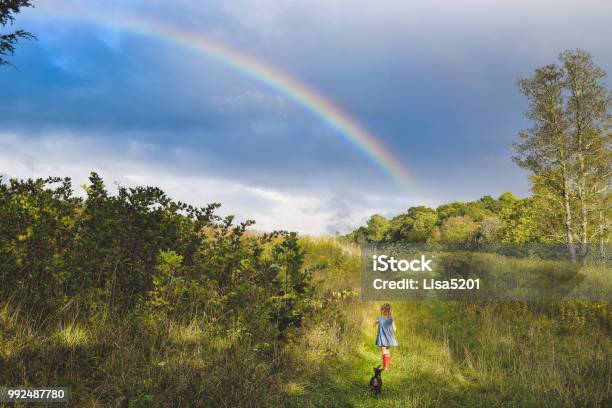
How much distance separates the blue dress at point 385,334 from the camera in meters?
6.84

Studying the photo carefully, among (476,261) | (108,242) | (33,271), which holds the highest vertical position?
(476,261)

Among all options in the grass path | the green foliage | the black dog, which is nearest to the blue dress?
the grass path

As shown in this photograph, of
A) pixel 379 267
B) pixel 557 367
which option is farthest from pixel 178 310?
pixel 379 267

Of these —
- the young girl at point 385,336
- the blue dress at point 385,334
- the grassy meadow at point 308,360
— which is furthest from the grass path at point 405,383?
the blue dress at point 385,334

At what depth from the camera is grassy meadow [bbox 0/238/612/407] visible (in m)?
3.88

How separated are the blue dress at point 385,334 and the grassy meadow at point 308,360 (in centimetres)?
41

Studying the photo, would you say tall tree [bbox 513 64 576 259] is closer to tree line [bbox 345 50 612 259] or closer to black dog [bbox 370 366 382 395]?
tree line [bbox 345 50 612 259]

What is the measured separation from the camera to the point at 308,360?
5871 mm

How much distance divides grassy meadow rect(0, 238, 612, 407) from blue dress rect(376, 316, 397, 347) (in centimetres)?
41

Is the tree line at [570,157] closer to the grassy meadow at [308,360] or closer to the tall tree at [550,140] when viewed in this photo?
the tall tree at [550,140]

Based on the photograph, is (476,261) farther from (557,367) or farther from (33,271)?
(33,271)

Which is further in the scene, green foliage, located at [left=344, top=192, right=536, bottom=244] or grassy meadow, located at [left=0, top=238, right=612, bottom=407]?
green foliage, located at [left=344, top=192, right=536, bottom=244]

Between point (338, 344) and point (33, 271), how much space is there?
173 inches

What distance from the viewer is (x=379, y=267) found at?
668 inches
